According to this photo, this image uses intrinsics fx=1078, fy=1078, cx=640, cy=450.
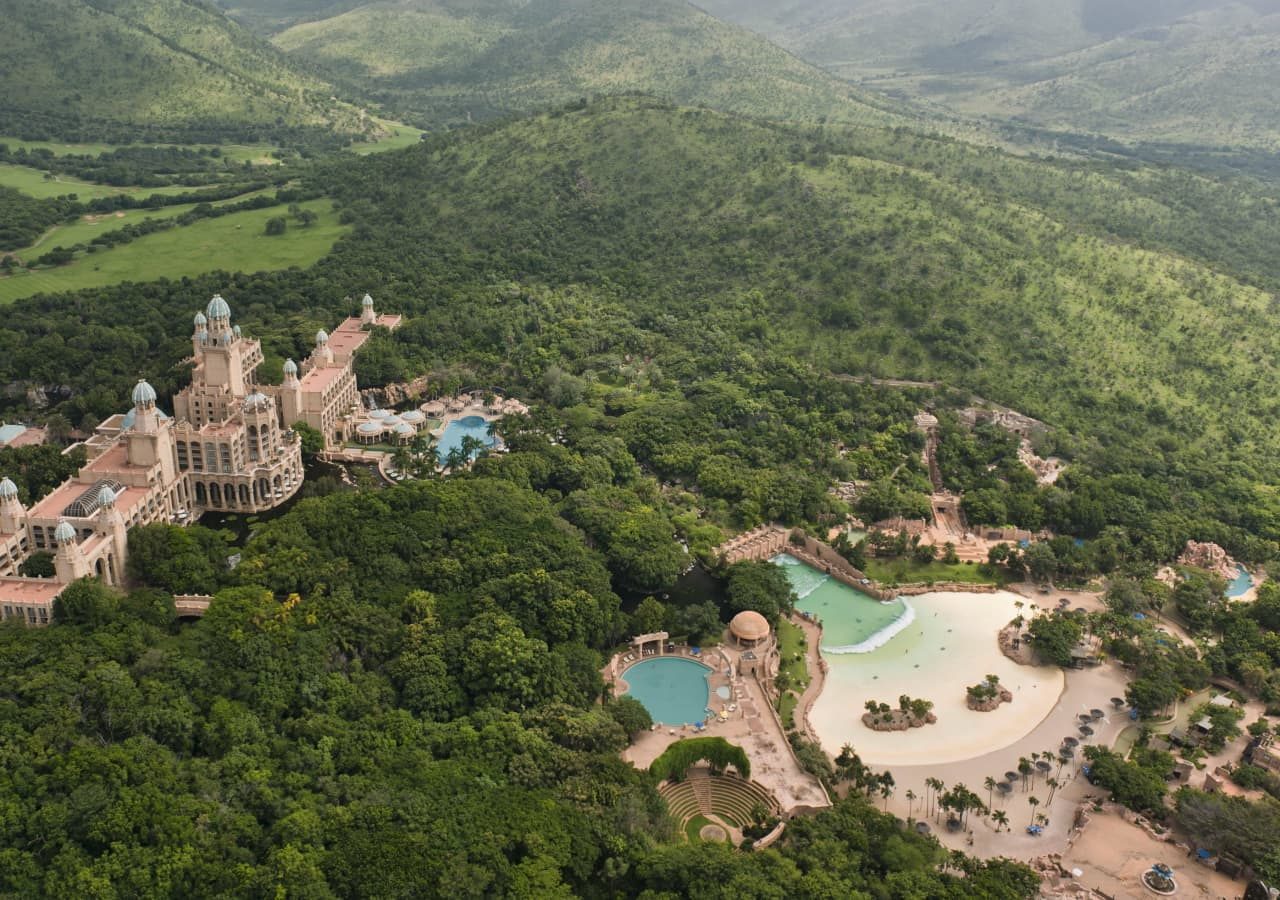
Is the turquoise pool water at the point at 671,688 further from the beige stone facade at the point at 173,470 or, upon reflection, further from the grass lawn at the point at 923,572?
the beige stone facade at the point at 173,470

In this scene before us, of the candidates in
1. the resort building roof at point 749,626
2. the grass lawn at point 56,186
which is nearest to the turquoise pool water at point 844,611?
the resort building roof at point 749,626

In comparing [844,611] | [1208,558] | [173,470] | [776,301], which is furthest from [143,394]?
[1208,558]

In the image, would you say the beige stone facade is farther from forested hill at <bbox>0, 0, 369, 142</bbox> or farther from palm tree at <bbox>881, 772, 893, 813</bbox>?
forested hill at <bbox>0, 0, 369, 142</bbox>

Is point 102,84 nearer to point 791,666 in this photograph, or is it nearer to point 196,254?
point 196,254

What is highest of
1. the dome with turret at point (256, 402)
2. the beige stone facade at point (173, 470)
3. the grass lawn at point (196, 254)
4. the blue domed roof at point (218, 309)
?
the blue domed roof at point (218, 309)

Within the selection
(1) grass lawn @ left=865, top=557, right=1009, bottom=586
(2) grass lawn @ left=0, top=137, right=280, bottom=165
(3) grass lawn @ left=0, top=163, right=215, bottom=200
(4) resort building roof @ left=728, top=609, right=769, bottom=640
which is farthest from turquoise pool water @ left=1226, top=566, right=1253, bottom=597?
(2) grass lawn @ left=0, top=137, right=280, bottom=165

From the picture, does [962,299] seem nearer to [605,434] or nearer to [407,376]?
[605,434]

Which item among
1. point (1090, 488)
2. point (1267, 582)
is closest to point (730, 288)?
point (1090, 488)
